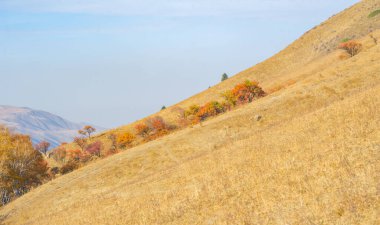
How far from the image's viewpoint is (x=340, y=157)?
17.9 meters

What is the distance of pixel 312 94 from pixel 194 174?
27319 millimetres

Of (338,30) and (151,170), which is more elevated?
(338,30)

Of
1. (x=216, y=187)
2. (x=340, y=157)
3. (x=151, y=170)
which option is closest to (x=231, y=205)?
(x=216, y=187)

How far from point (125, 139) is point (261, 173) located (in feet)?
247

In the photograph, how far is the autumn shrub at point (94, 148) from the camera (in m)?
95.0

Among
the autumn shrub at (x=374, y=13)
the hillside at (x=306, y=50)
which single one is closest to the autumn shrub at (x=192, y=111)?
the hillside at (x=306, y=50)

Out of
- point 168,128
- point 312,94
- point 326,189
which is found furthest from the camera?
point 168,128

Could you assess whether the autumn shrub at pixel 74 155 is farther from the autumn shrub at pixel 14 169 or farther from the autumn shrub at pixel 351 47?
the autumn shrub at pixel 351 47

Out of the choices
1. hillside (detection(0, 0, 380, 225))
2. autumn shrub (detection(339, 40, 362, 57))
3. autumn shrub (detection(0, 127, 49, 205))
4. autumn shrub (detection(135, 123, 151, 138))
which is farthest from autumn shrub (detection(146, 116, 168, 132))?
autumn shrub (detection(339, 40, 362, 57))

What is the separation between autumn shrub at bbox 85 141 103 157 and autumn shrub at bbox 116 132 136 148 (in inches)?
217

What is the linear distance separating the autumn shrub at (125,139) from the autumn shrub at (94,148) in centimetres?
552

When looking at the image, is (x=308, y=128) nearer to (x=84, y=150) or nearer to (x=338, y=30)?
(x=84, y=150)

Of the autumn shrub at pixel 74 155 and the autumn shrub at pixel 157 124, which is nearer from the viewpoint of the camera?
the autumn shrub at pixel 157 124

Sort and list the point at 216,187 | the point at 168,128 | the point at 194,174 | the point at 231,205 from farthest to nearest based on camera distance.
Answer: the point at 168,128 < the point at 194,174 < the point at 216,187 < the point at 231,205
